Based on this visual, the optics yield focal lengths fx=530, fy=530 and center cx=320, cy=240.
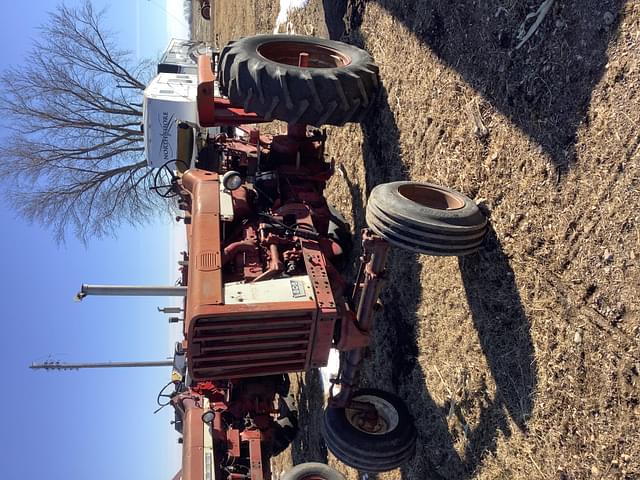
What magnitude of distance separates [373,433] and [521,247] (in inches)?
76.0

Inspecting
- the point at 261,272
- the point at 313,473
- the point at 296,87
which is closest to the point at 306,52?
the point at 296,87

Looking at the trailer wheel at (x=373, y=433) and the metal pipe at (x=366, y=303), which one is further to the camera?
the trailer wheel at (x=373, y=433)

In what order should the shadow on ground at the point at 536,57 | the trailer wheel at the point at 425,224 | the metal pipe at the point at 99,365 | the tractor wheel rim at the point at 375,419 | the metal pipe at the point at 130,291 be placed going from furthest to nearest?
the metal pipe at the point at 99,365
the metal pipe at the point at 130,291
the tractor wheel rim at the point at 375,419
the trailer wheel at the point at 425,224
the shadow on ground at the point at 536,57

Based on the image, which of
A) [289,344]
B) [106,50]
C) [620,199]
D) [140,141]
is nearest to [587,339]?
[620,199]

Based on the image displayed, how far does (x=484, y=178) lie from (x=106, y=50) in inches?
576

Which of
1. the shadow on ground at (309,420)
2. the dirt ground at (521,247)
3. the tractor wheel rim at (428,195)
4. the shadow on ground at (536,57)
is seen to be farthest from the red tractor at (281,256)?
the shadow on ground at (536,57)

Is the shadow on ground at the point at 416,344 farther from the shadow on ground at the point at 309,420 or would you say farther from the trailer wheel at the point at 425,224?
the shadow on ground at the point at 309,420

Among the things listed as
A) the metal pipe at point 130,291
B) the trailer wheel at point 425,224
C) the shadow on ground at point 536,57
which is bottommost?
the metal pipe at point 130,291

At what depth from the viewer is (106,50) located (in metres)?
15.3

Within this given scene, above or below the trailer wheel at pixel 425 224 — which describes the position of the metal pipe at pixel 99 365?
below

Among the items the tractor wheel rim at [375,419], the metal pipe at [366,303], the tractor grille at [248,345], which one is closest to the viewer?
the tractor grille at [248,345]

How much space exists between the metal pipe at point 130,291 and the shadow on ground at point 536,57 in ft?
12.7

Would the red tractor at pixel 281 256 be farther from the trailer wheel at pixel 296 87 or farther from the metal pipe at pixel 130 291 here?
the metal pipe at pixel 130 291

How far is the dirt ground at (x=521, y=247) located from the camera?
265 cm
